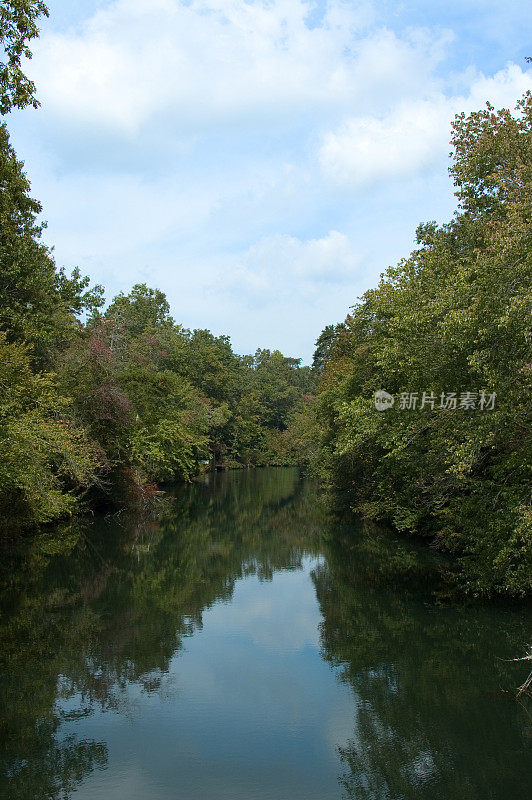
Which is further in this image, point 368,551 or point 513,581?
point 368,551

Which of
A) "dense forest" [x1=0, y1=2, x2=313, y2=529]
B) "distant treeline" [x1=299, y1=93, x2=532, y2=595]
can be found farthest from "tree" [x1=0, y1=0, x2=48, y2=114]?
"distant treeline" [x1=299, y1=93, x2=532, y2=595]

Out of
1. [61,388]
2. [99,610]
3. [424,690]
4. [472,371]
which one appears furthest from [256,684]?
[61,388]

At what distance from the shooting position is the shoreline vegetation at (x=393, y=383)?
10422 millimetres

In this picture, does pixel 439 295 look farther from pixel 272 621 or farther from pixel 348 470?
pixel 348 470

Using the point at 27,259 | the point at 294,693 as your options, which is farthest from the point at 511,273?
the point at 27,259

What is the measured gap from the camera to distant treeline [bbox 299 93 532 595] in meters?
10.2

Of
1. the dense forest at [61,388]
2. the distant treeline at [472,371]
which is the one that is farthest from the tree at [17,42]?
the distant treeline at [472,371]

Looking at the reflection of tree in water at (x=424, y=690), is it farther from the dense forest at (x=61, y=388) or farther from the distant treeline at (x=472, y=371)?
the dense forest at (x=61, y=388)

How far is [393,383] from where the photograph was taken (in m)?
19.8

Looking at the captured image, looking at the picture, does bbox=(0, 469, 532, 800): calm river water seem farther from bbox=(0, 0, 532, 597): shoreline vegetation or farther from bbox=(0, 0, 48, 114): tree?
bbox=(0, 0, 48, 114): tree

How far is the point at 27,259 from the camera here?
19.8 metres

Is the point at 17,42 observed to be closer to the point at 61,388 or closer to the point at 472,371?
the point at 472,371

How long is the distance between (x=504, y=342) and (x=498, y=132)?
8083 millimetres

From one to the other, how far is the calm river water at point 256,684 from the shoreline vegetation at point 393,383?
1.87 meters
